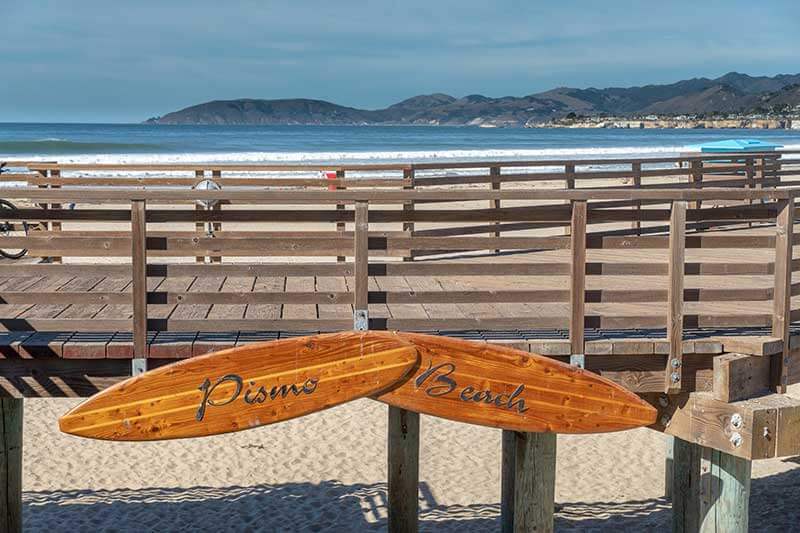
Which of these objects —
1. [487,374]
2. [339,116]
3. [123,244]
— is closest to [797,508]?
[487,374]

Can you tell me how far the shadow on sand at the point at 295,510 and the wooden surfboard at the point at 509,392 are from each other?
363cm

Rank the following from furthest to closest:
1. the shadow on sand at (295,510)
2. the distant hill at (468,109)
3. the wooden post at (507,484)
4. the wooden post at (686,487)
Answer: the distant hill at (468,109), the shadow on sand at (295,510), the wooden post at (507,484), the wooden post at (686,487)

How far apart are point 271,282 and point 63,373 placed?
258 cm

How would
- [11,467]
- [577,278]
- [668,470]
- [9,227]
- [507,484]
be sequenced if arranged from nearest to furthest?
[577,278] → [11,467] → [507,484] → [668,470] → [9,227]

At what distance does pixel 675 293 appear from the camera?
604 centimetres

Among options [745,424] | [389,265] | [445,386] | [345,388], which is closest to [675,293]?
[745,424]

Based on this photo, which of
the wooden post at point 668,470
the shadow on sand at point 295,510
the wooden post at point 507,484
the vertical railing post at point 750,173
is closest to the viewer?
the wooden post at point 507,484

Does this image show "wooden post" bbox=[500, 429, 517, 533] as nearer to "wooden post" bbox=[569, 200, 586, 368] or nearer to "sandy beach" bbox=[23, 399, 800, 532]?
"sandy beach" bbox=[23, 399, 800, 532]

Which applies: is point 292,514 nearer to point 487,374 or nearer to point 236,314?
point 236,314

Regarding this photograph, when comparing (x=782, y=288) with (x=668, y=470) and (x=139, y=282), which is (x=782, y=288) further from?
(x=668, y=470)

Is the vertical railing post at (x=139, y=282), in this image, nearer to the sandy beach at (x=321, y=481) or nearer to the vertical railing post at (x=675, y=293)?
the vertical railing post at (x=675, y=293)

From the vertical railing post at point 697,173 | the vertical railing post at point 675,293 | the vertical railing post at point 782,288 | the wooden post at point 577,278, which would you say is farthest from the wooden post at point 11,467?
the vertical railing post at point 697,173

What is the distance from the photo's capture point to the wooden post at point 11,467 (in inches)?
290

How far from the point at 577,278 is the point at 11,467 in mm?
4129
